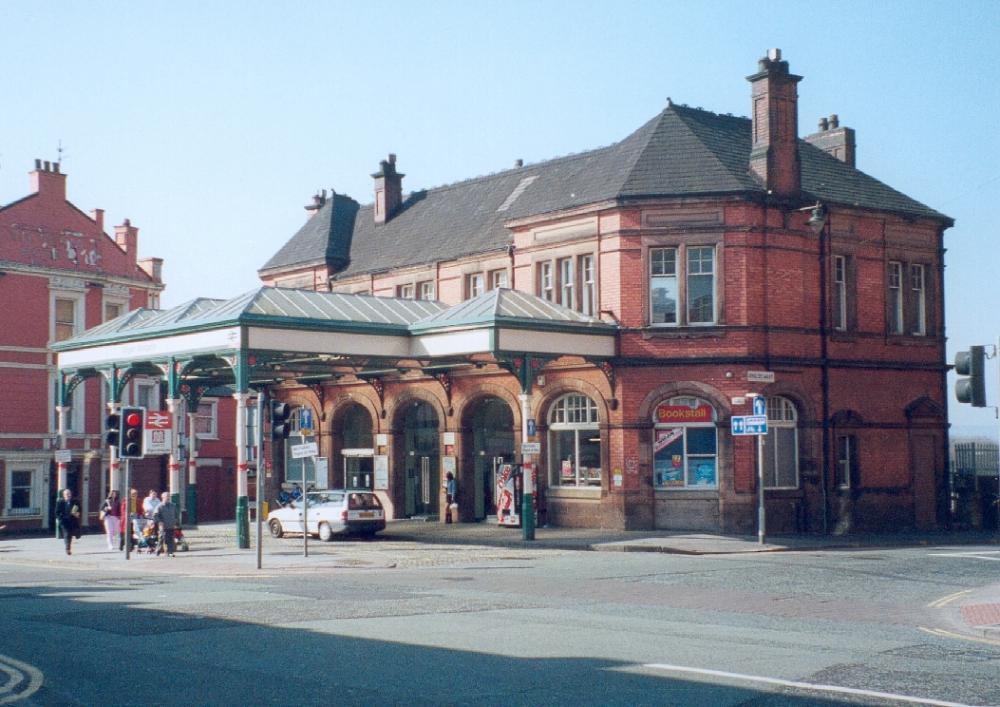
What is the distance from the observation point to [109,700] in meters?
10.0

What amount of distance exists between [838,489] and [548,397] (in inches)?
336

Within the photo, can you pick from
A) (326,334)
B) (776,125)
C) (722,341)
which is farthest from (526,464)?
(776,125)

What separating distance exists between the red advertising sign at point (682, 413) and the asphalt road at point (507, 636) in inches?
359

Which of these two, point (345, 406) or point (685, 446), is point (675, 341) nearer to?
point (685, 446)

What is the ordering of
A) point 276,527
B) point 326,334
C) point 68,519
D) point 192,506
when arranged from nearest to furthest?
point 68,519, point 326,334, point 276,527, point 192,506

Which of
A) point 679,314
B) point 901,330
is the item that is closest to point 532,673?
point 679,314

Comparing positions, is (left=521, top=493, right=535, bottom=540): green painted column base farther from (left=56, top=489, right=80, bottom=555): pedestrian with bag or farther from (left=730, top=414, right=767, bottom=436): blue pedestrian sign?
(left=56, top=489, right=80, bottom=555): pedestrian with bag

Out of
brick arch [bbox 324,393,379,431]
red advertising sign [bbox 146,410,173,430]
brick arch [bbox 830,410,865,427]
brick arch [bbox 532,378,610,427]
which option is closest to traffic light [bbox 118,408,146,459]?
red advertising sign [bbox 146,410,173,430]

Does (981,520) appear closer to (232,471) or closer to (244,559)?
(244,559)

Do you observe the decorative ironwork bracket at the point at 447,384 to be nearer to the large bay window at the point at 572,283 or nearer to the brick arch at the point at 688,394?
the large bay window at the point at 572,283

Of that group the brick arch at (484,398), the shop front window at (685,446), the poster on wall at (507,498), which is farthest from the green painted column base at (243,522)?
the shop front window at (685,446)

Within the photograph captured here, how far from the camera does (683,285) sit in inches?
1305

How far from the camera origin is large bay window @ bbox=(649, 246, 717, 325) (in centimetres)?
3319

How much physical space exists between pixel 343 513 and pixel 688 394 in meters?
9.86
